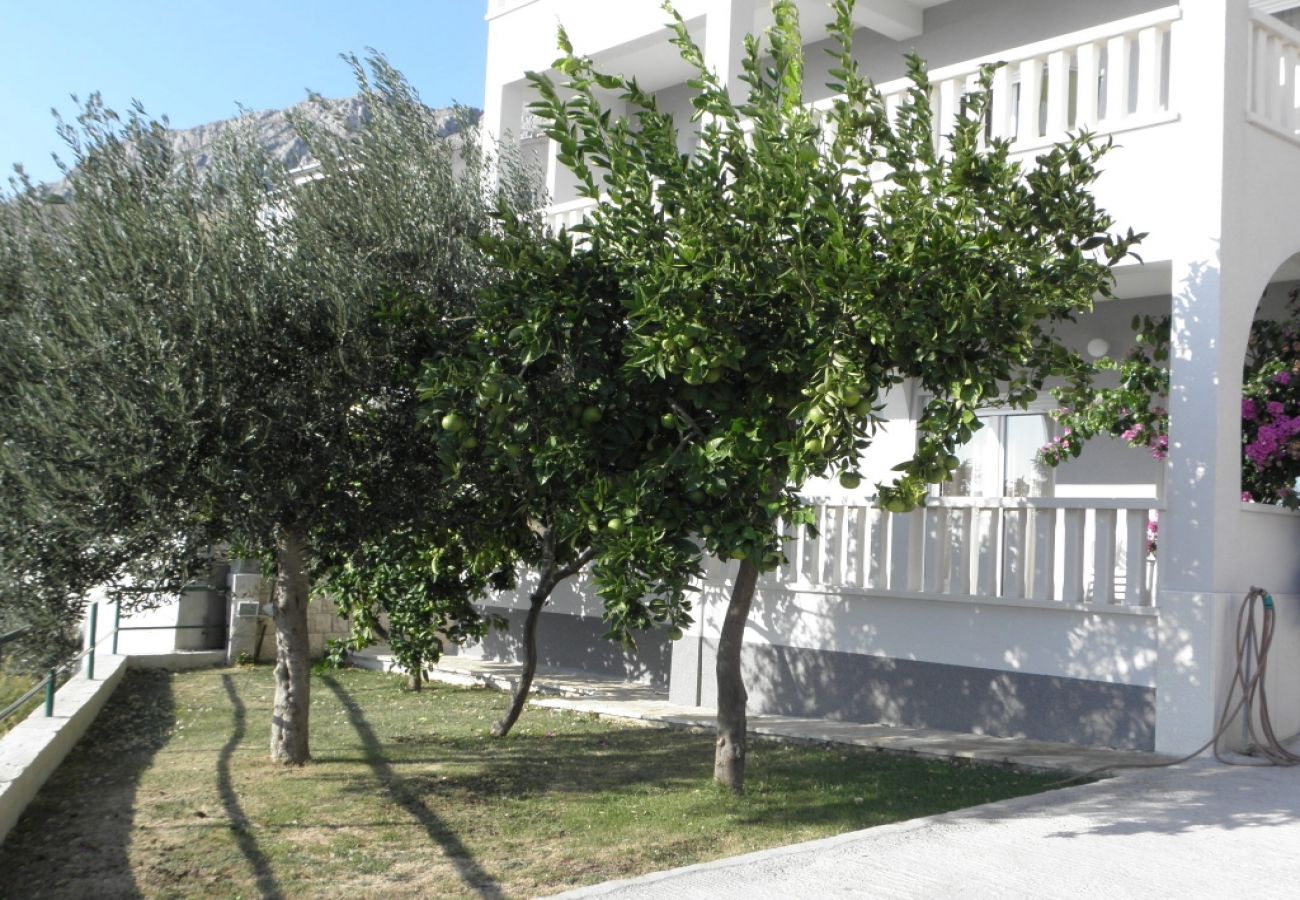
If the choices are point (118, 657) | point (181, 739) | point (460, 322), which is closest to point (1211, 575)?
point (460, 322)

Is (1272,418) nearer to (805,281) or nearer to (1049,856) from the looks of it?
(1049,856)

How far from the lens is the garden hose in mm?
8367

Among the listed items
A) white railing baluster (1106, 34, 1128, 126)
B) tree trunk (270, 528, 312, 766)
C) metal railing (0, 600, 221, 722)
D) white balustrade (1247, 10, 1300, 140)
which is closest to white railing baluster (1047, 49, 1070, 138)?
white railing baluster (1106, 34, 1128, 126)

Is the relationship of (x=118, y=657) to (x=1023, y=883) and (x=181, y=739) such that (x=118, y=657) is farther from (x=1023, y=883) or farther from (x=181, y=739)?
(x=1023, y=883)

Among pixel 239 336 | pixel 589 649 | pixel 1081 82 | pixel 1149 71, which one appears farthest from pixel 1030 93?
pixel 589 649

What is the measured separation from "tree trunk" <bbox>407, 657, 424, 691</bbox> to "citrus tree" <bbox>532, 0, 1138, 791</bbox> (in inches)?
237

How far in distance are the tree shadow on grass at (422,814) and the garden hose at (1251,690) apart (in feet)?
14.5

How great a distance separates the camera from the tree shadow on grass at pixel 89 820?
20.3 feet

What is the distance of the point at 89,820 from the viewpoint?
7379mm

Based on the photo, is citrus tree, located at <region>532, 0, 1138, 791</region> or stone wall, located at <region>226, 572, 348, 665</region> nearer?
citrus tree, located at <region>532, 0, 1138, 791</region>

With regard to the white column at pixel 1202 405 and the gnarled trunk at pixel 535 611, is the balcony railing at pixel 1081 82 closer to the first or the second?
the white column at pixel 1202 405

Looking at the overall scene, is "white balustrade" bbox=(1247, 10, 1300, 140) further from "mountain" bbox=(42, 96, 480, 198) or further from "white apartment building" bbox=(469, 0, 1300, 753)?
"mountain" bbox=(42, 96, 480, 198)

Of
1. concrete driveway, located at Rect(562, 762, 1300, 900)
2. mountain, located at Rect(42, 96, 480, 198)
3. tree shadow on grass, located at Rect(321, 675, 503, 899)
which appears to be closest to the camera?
concrete driveway, located at Rect(562, 762, 1300, 900)

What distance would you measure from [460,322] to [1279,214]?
607 cm
